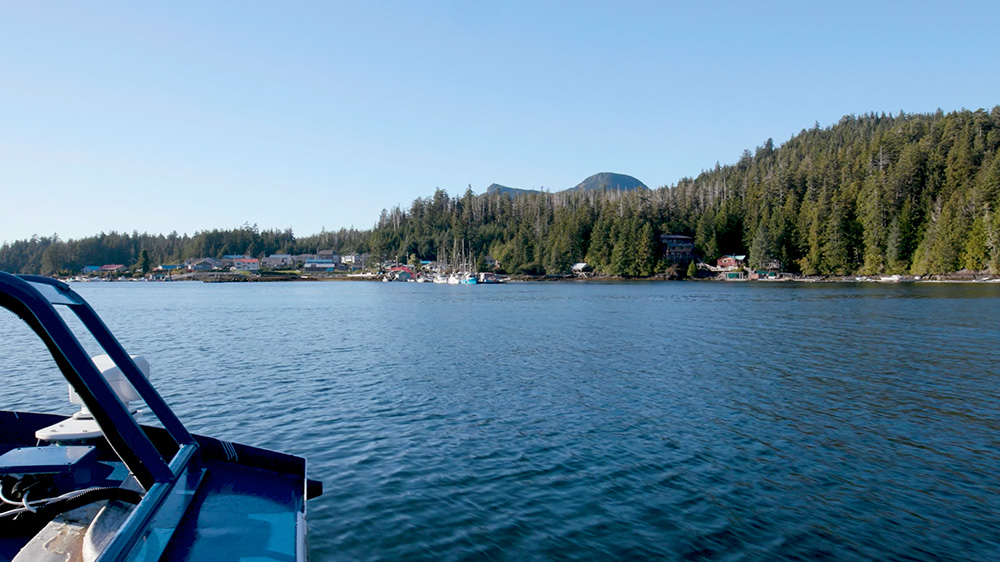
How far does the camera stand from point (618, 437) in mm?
15391

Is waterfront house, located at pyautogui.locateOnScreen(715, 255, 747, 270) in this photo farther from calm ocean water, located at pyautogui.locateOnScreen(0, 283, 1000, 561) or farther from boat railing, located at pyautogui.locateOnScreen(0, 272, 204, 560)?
boat railing, located at pyautogui.locateOnScreen(0, 272, 204, 560)

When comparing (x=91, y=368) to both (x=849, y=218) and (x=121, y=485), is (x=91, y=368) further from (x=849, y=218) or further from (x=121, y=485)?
(x=849, y=218)

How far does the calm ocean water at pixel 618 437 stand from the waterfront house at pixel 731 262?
438 ft

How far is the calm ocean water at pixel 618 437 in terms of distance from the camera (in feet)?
32.3

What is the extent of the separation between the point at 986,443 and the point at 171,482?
18457 millimetres

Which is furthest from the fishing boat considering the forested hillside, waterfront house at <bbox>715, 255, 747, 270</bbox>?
waterfront house at <bbox>715, 255, 747, 270</bbox>

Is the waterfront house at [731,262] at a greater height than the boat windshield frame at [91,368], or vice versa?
the waterfront house at [731,262]

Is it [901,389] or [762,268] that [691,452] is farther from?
[762,268]

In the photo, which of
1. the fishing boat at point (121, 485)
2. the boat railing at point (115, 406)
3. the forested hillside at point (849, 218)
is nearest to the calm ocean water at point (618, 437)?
the fishing boat at point (121, 485)

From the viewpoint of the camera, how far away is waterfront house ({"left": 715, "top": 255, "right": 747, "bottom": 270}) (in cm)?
16312

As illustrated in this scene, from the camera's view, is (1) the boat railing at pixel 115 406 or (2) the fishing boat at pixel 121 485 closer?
(1) the boat railing at pixel 115 406

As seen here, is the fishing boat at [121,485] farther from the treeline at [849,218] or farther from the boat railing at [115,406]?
the treeline at [849,218]

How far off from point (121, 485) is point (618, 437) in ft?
40.0

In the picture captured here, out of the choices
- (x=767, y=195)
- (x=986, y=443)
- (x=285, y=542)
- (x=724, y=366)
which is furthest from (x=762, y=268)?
(x=285, y=542)
